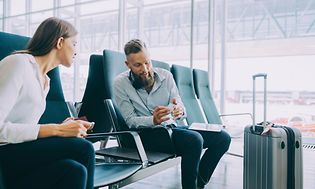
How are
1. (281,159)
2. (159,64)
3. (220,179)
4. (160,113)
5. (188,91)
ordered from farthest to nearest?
(188,91) < (220,179) < (159,64) < (160,113) < (281,159)

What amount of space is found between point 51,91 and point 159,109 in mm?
589

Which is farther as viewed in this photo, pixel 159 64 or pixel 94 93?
pixel 159 64

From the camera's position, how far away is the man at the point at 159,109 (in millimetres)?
1779

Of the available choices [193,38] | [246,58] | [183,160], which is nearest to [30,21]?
[193,38]

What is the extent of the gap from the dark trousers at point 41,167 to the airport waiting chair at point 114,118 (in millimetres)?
→ 591

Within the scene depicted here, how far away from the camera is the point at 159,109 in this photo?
5.72ft

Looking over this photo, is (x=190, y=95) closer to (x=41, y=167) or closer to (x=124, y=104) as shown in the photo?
(x=124, y=104)

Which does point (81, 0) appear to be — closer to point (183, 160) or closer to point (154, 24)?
point (154, 24)

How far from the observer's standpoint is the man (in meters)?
1.78

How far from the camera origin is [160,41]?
16.8 feet

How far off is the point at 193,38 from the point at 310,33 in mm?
1607

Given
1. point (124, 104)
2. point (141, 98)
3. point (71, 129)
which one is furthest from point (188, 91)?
point (71, 129)

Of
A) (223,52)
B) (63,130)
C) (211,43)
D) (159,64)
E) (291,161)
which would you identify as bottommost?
(291,161)

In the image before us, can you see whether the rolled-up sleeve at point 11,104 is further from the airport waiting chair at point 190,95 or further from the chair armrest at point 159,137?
the airport waiting chair at point 190,95
